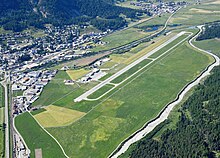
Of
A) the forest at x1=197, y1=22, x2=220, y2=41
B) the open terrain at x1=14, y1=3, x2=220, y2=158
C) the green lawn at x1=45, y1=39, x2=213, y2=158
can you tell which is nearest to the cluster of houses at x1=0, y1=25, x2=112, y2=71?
the open terrain at x1=14, y1=3, x2=220, y2=158

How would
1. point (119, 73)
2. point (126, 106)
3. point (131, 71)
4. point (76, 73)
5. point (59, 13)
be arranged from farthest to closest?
point (59, 13), point (76, 73), point (131, 71), point (119, 73), point (126, 106)

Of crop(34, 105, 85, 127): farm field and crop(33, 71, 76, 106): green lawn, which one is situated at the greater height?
crop(33, 71, 76, 106): green lawn

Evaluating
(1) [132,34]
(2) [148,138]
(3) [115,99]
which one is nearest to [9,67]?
(3) [115,99]

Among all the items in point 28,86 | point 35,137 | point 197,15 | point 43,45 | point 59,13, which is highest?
point 59,13

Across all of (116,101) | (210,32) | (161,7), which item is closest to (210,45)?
(210,32)

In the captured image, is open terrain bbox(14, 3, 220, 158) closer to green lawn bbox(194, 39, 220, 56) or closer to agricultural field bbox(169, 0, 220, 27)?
green lawn bbox(194, 39, 220, 56)

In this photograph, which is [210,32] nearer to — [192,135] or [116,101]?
[116,101]
